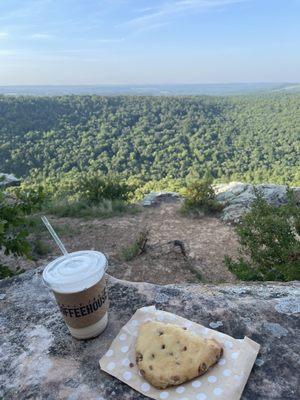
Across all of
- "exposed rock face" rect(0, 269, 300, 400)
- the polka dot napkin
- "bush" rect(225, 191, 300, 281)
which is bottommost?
"bush" rect(225, 191, 300, 281)

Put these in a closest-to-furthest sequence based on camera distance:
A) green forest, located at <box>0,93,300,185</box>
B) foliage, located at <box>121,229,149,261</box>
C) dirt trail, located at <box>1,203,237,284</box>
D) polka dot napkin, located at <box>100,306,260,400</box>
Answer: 1. polka dot napkin, located at <box>100,306,260,400</box>
2. dirt trail, located at <box>1,203,237,284</box>
3. foliage, located at <box>121,229,149,261</box>
4. green forest, located at <box>0,93,300,185</box>

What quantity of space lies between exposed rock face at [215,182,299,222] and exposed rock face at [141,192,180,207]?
48.1 inches

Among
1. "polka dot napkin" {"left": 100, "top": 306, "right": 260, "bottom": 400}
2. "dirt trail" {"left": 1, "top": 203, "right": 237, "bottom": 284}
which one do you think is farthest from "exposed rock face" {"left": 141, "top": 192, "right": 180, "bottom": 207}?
"polka dot napkin" {"left": 100, "top": 306, "right": 260, "bottom": 400}

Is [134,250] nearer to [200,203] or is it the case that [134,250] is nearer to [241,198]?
[200,203]

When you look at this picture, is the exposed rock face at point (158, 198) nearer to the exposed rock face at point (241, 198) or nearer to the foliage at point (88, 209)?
the foliage at point (88, 209)

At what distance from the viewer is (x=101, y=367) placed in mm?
1269

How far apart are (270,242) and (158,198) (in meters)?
5.90

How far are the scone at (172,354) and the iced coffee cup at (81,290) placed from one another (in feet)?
0.68

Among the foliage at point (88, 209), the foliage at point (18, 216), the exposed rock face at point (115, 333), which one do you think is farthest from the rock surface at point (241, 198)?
the exposed rock face at point (115, 333)

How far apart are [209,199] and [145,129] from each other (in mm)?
28247

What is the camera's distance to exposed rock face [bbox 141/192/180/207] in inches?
344

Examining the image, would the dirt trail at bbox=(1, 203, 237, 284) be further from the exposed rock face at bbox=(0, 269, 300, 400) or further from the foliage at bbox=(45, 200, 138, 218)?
the exposed rock face at bbox=(0, 269, 300, 400)

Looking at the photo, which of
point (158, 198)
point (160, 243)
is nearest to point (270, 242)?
point (160, 243)

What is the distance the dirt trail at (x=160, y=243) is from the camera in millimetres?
4875
